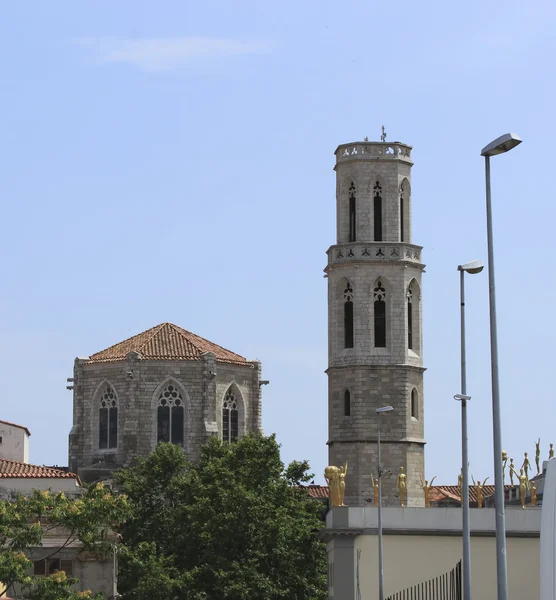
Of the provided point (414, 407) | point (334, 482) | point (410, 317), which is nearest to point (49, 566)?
point (334, 482)

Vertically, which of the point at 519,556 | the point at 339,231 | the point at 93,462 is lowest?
the point at 519,556

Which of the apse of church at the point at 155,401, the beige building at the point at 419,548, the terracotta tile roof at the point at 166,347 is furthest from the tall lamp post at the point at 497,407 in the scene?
the terracotta tile roof at the point at 166,347

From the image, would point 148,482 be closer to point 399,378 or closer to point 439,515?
point 399,378

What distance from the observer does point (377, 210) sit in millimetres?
90125

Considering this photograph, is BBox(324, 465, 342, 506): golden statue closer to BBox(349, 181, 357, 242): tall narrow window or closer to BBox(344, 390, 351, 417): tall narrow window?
BBox(344, 390, 351, 417): tall narrow window

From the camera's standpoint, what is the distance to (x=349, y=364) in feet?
291

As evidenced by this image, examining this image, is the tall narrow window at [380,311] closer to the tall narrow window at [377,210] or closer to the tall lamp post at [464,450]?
the tall narrow window at [377,210]

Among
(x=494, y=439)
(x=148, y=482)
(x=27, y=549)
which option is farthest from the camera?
(x=148, y=482)

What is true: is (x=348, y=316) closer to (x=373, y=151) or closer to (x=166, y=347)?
(x=373, y=151)

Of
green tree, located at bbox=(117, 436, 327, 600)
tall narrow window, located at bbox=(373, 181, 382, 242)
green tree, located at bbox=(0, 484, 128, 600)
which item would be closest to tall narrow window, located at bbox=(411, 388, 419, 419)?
tall narrow window, located at bbox=(373, 181, 382, 242)

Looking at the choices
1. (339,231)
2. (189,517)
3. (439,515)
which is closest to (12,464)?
(189,517)

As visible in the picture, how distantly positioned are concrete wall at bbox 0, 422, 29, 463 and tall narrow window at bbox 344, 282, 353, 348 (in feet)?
53.4

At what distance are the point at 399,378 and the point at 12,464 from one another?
22942mm

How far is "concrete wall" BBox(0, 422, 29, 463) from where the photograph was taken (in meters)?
84.2
